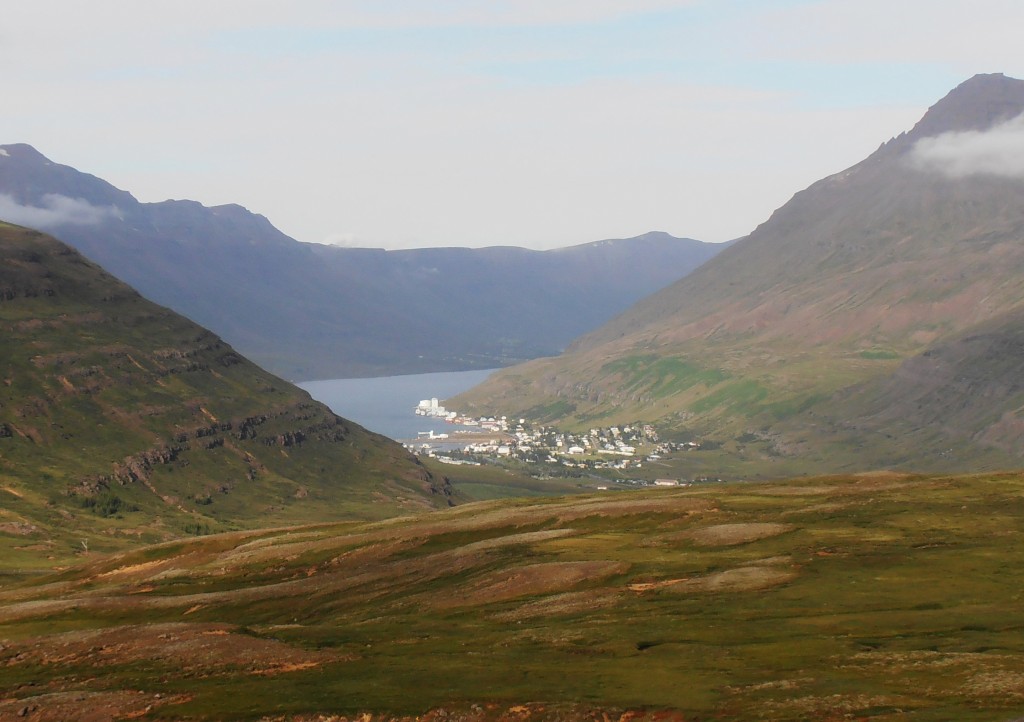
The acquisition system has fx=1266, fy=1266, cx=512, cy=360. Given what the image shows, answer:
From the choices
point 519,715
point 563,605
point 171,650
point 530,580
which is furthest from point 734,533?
point 519,715

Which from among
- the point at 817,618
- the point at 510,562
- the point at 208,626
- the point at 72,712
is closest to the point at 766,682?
the point at 817,618

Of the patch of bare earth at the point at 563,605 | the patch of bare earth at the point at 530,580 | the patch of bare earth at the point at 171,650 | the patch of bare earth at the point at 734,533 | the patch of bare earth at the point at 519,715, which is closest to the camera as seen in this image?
the patch of bare earth at the point at 519,715

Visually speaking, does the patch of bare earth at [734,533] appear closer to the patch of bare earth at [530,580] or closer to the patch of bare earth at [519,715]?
the patch of bare earth at [530,580]

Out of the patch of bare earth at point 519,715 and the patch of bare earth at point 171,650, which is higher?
the patch of bare earth at point 519,715

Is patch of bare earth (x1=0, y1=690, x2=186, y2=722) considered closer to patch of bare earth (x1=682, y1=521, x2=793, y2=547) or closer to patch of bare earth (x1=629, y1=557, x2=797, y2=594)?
patch of bare earth (x1=629, y1=557, x2=797, y2=594)

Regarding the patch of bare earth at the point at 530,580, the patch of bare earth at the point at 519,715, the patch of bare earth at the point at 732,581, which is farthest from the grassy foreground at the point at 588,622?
→ the patch of bare earth at the point at 732,581

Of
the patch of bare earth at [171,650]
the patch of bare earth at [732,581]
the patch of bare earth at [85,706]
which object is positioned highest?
the patch of bare earth at [732,581]
